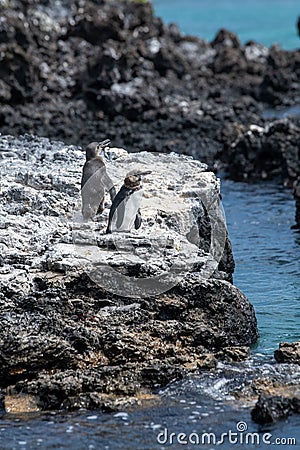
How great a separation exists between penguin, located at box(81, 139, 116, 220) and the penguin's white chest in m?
0.35

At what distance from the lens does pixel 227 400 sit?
8.15m

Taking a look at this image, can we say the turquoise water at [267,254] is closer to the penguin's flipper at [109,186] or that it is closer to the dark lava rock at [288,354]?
the dark lava rock at [288,354]

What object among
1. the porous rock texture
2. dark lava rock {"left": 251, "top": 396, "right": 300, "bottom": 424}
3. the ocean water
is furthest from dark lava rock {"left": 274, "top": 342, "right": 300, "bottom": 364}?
the porous rock texture

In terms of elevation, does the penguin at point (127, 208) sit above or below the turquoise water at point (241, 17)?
below

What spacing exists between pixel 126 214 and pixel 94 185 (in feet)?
2.26

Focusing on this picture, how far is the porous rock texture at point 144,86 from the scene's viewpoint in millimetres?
20000

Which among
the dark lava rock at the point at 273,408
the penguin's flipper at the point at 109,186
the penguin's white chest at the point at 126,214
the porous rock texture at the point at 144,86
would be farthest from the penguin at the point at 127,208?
the porous rock texture at the point at 144,86

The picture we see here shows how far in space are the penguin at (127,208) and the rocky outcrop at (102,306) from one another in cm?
11

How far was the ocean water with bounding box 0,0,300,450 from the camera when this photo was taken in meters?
7.62

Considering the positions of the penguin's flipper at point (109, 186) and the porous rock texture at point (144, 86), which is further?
the porous rock texture at point (144, 86)

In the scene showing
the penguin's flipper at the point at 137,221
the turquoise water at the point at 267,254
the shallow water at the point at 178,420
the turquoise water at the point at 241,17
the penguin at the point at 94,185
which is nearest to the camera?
the shallow water at the point at 178,420

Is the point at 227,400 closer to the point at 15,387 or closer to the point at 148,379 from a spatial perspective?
the point at 148,379

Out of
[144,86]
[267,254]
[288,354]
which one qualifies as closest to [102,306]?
[288,354]

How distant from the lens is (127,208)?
371 inches
